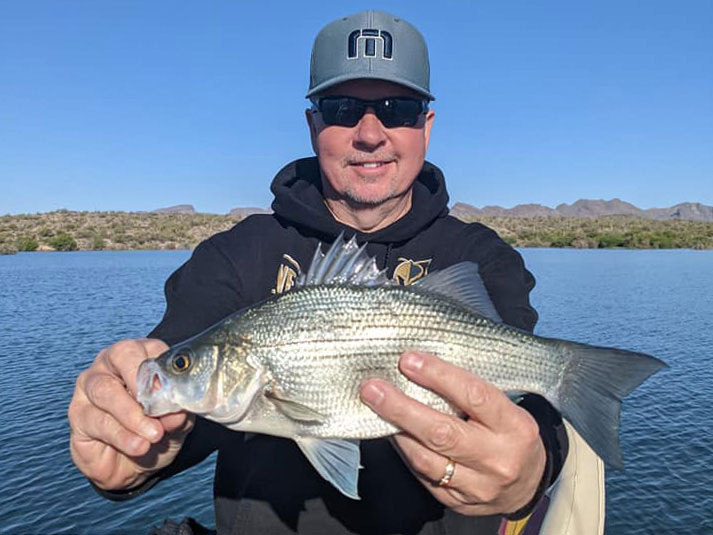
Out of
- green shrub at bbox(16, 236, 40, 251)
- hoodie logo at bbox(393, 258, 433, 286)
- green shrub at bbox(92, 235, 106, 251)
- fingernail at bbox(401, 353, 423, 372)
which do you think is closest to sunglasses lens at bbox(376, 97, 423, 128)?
hoodie logo at bbox(393, 258, 433, 286)

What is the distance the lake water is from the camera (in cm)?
1047

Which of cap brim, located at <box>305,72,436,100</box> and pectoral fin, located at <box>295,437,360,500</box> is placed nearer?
pectoral fin, located at <box>295,437,360,500</box>

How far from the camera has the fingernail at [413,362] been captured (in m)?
2.54

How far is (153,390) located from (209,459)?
38.7ft

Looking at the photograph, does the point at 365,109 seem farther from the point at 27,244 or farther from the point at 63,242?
the point at 27,244

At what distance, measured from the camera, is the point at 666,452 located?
12.6 meters

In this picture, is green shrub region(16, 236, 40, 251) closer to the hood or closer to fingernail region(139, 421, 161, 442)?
the hood

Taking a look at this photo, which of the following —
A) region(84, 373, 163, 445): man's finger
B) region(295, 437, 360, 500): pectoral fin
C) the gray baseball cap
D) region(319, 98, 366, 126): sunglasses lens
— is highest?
the gray baseball cap

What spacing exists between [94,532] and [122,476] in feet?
29.2

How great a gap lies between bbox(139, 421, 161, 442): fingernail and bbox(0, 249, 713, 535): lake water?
232 inches

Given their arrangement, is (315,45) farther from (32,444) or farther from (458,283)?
(32,444)

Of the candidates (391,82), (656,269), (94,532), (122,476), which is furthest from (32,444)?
(656,269)

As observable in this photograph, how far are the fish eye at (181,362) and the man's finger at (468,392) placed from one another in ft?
3.94

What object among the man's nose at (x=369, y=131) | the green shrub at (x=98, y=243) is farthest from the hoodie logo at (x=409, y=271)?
the green shrub at (x=98, y=243)
